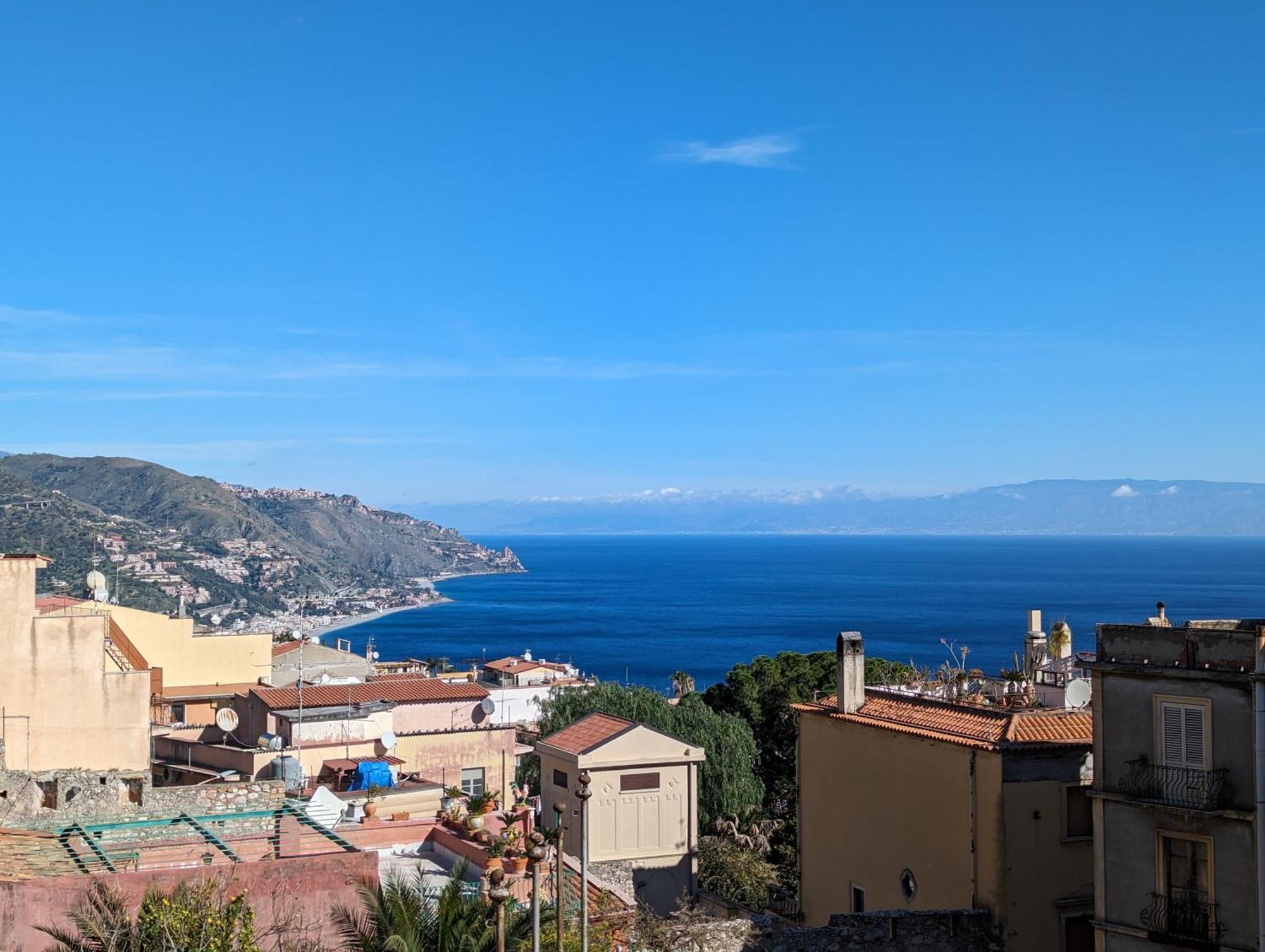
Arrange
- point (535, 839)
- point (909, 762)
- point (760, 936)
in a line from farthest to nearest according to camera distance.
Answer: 1. point (909, 762)
2. point (760, 936)
3. point (535, 839)

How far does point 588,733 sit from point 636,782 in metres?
1.72

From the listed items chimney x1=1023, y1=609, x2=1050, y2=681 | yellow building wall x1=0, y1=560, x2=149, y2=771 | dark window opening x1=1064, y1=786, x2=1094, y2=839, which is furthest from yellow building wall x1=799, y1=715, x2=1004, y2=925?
yellow building wall x1=0, y1=560, x2=149, y2=771

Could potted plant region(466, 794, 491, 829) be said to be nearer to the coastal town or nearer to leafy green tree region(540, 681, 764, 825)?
the coastal town

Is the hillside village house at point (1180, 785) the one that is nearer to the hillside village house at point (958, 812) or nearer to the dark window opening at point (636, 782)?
the hillside village house at point (958, 812)

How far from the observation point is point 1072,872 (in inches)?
785

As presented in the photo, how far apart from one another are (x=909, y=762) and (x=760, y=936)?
15.2 feet

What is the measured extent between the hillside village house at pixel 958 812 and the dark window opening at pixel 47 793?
1364 cm

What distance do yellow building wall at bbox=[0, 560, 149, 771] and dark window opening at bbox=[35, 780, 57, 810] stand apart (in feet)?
12.0

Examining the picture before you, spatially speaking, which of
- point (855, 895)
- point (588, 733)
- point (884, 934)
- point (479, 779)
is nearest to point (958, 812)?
point (884, 934)

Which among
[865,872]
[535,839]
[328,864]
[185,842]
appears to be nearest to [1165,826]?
[865,872]

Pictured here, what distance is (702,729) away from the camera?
140ft

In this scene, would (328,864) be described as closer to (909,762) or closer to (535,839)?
(535,839)

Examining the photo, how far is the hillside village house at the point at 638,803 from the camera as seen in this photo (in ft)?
78.8

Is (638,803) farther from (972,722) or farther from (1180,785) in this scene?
(1180,785)
